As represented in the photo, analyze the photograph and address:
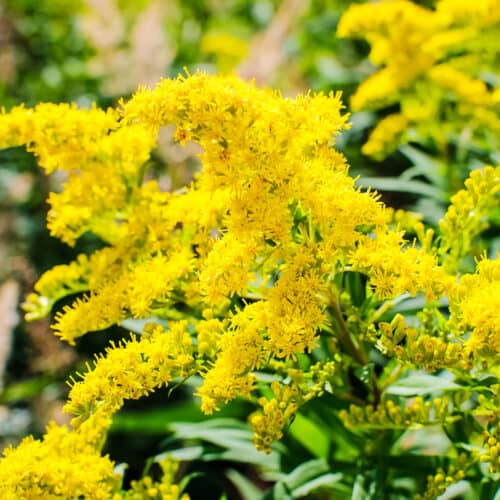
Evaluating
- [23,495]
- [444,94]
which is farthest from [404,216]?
[23,495]

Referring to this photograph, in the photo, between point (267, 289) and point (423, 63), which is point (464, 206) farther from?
point (423, 63)

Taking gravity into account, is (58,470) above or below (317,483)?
above

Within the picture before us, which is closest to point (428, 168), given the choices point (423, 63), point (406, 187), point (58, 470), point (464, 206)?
point (406, 187)

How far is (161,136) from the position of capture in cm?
375

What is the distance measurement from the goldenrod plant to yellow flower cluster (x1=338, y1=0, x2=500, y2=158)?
0.70m

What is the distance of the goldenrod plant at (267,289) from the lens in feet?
4.61

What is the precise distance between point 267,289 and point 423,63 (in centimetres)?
122

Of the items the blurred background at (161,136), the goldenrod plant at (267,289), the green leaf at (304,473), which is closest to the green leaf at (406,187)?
the blurred background at (161,136)

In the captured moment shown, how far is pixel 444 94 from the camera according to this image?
258cm

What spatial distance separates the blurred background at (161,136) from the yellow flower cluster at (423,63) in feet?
0.64

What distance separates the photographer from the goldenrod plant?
141 cm

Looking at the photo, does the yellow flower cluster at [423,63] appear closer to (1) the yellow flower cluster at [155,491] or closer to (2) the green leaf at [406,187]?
(2) the green leaf at [406,187]

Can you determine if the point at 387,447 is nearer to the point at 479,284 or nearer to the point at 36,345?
the point at 479,284

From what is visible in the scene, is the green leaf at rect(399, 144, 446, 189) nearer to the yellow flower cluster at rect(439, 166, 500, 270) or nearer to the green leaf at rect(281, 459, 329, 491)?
the yellow flower cluster at rect(439, 166, 500, 270)
